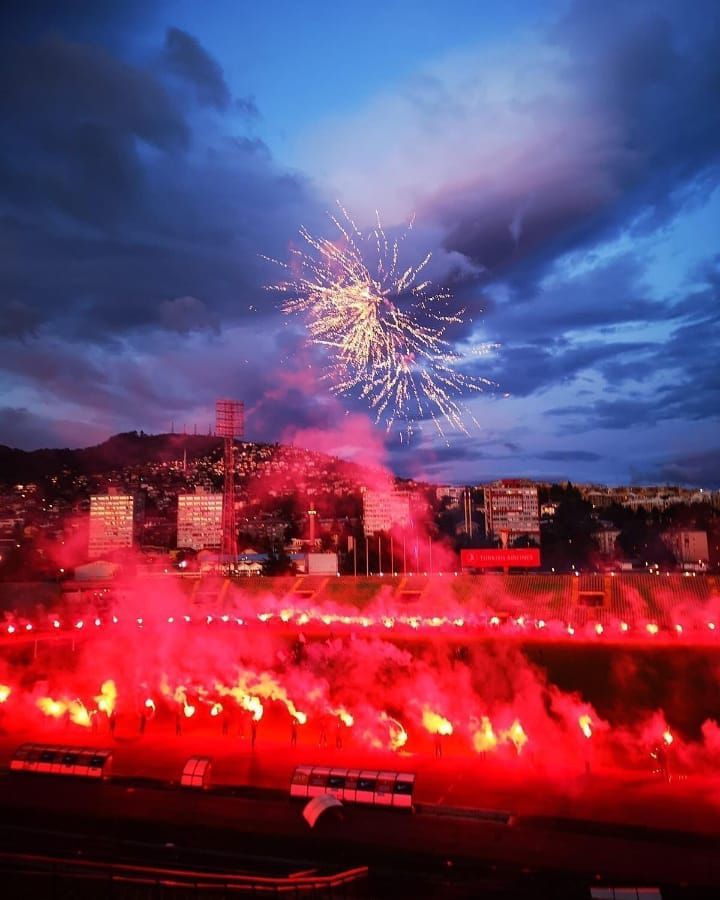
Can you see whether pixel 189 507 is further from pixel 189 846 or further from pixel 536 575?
pixel 189 846

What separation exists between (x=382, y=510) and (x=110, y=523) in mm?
20334

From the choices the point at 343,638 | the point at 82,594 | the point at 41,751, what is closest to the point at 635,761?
the point at 343,638

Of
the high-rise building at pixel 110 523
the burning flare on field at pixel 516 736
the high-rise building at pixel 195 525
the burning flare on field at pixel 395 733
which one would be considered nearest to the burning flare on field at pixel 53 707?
the burning flare on field at pixel 395 733

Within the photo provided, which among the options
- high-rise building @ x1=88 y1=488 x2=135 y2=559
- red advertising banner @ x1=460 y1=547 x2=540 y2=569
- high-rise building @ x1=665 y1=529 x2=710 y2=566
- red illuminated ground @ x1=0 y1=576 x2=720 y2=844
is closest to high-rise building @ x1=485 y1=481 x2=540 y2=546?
high-rise building @ x1=665 y1=529 x2=710 y2=566

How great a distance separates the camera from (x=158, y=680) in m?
15.0

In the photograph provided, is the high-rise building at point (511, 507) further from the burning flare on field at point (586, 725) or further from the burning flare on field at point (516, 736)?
the burning flare on field at point (516, 736)

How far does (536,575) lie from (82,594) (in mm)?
14333

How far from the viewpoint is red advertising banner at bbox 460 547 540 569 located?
2162 centimetres

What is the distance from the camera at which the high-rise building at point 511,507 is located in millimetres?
52938

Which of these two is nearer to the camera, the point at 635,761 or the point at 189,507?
the point at 635,761

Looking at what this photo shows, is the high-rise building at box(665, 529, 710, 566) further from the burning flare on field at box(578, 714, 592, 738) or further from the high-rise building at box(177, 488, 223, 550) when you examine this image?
the high-rise building at box(177, 488, 223, 550)

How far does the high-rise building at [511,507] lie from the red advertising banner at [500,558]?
30.1 m

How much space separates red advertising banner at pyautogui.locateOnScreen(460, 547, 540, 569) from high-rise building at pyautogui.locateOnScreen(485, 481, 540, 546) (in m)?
30.1

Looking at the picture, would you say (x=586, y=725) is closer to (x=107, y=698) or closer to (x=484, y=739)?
(x=484, y=739)
